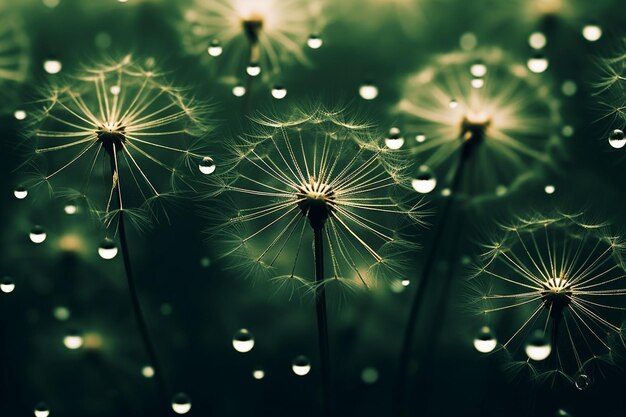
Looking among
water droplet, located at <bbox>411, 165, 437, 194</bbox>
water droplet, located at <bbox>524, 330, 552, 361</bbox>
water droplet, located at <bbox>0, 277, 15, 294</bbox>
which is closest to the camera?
water droplet, located at <bbox>524, 330, 552, 361</bbox>

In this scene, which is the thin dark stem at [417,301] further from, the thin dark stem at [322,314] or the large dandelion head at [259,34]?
the large dandelion head at [259,34]

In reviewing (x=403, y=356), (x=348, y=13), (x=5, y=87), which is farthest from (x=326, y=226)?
(x=5, y=87)

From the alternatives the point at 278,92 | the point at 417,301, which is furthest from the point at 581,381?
the point at 278,92

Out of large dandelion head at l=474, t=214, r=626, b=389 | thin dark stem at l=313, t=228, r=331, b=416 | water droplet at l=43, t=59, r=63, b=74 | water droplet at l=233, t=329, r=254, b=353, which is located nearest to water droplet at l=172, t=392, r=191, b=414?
water droplet at l=233, t=329, r=254, b=353

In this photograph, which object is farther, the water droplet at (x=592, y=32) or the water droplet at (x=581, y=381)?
the water droplet at (x=592, y=32)

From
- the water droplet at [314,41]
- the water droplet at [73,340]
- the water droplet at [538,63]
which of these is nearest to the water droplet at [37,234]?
the water droplet at [73,340]

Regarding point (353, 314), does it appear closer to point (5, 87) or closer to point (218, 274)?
point (218, 274)

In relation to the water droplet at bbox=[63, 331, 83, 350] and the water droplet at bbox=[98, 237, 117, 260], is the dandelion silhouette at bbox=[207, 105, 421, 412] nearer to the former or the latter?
the water droplet at bbox=[98, 237, 117, 260]
